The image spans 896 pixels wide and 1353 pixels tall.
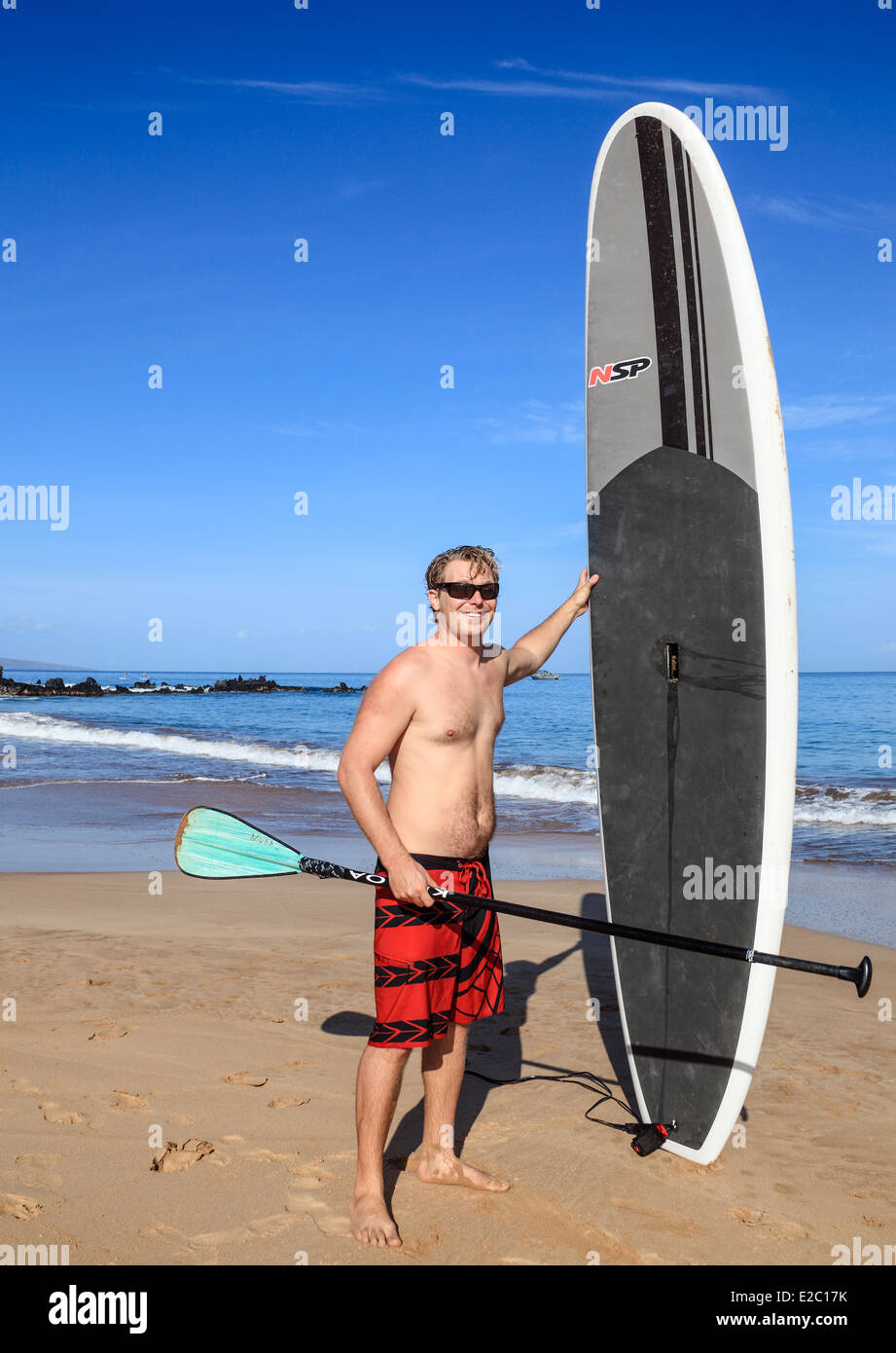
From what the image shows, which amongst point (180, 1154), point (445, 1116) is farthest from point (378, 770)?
point (445, 1116)

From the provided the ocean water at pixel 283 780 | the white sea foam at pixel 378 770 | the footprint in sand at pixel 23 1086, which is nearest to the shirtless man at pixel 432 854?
the footprint in sand at pixel 23 1086

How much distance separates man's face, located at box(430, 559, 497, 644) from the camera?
106 inches

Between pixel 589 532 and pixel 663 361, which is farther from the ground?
pixel 663 361

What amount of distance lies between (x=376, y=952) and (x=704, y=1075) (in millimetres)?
1167

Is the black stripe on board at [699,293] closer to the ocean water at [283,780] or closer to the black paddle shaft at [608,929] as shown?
the black paddle shaft at [608,929]

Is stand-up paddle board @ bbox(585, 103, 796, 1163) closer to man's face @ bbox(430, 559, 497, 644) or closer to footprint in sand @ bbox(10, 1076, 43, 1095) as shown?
man's face @ bbox(430, 559, 497, 644)

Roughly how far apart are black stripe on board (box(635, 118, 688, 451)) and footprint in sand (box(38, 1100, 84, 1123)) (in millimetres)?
2844

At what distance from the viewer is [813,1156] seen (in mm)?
2930

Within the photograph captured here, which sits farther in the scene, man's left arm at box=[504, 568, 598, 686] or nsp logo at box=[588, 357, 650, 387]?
nsp logo at box=[588, 357, 650, 387]

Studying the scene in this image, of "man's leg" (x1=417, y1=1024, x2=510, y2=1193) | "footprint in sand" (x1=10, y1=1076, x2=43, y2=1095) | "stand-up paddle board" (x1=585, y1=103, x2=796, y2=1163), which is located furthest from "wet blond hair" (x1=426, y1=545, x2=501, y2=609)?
"footprint in sand" (x1=10, y1=1076, x2=43, y2=1095)

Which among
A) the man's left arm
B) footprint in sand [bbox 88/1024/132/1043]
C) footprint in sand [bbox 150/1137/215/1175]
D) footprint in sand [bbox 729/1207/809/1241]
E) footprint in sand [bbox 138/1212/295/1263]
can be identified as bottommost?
footprint in sand [bbox 729/1207/809/1241]

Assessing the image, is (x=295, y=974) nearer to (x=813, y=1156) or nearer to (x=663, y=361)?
(x=813, y=1156)

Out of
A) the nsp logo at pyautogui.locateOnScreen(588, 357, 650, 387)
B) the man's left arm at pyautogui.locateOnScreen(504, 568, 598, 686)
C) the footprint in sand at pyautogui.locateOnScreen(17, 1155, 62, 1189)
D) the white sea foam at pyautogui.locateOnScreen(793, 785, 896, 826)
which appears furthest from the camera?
the white sea foam at pyautogui.locateOnScreen(793, 785, 896, 826)
